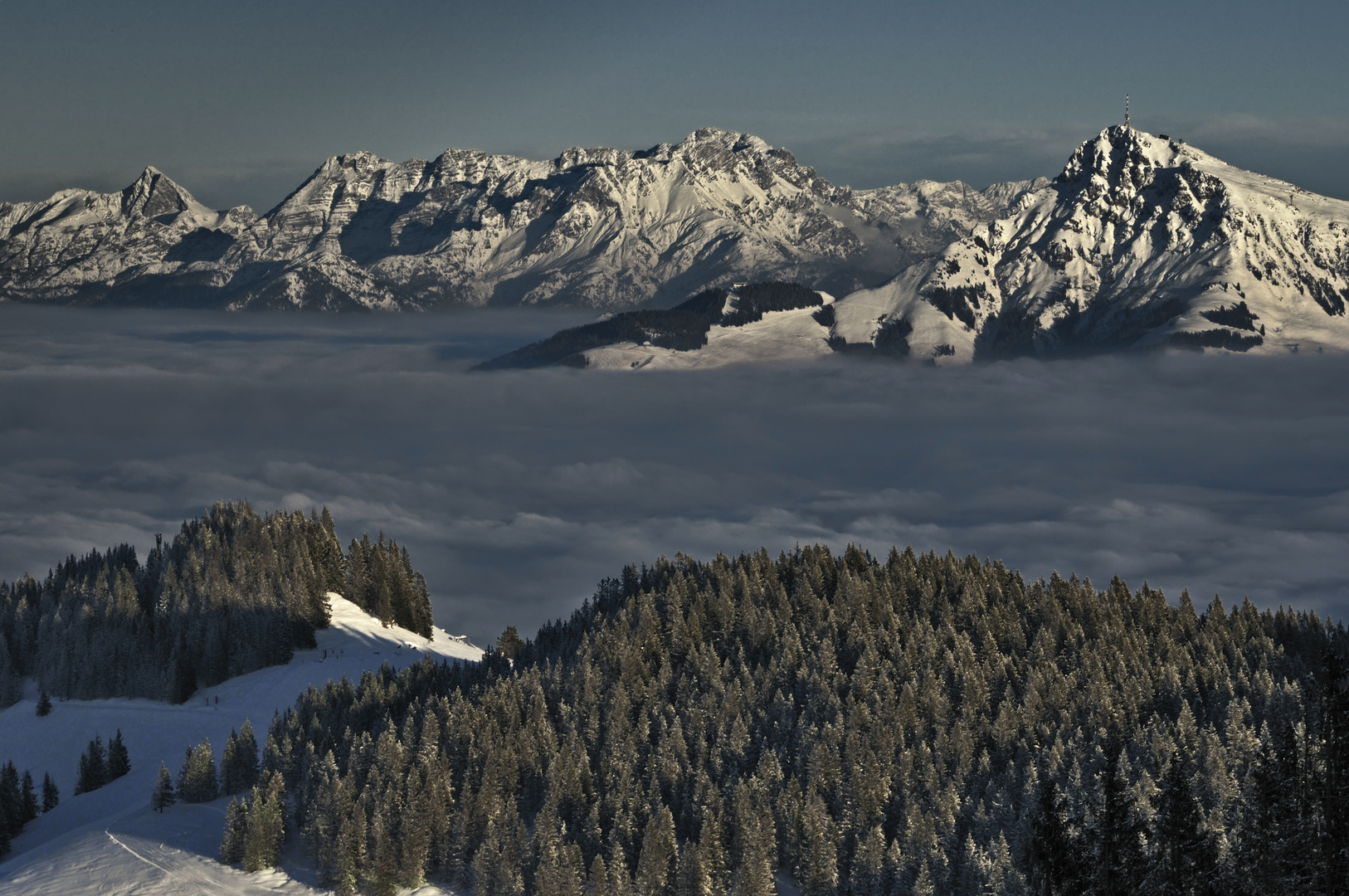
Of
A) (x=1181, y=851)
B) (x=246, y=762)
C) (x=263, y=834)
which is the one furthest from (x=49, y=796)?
(x=1181, y=851)

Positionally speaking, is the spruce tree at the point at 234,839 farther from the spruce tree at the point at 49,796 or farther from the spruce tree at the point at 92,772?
the spruce tree at the point at 49,796

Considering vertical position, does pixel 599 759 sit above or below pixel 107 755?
above

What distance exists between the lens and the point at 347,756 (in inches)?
5910

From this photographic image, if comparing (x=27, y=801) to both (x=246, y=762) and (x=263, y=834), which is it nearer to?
(x=246, y=762)

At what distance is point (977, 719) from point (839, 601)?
139 feet

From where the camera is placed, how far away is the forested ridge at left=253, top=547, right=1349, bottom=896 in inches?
4774

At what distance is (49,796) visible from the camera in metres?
180

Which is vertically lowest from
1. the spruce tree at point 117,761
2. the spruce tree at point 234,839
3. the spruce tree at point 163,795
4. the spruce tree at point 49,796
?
the spruce tree at point 49,796

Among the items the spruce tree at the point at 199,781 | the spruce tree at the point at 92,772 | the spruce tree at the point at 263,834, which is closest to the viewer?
the spruce tree at the point at 263,834

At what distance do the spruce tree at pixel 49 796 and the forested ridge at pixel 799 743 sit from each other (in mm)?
37916

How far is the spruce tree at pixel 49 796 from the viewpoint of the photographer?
179 m

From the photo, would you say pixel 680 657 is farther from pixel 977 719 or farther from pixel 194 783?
pixel 194 783

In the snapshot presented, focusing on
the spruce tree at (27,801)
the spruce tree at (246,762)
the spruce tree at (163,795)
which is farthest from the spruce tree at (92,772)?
the spruce tree at (246,762)

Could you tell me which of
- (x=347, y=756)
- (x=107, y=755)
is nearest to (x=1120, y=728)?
(x=347, y=756)
